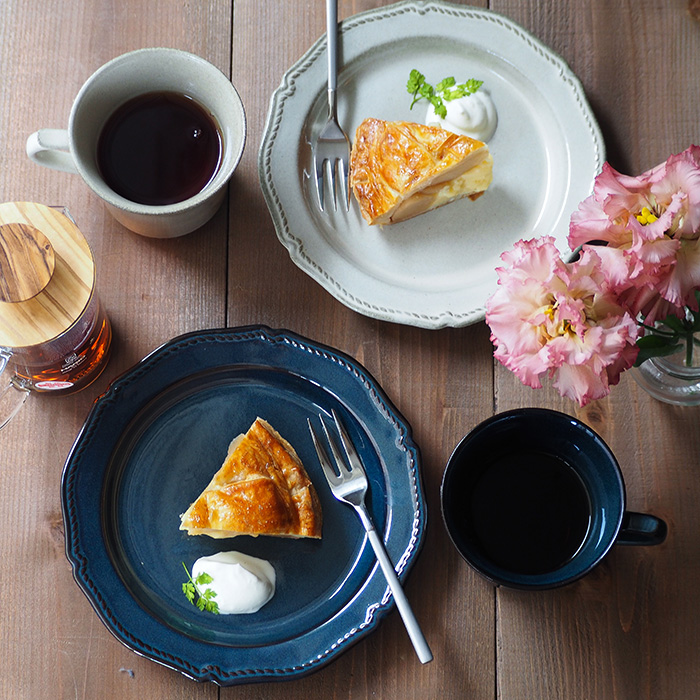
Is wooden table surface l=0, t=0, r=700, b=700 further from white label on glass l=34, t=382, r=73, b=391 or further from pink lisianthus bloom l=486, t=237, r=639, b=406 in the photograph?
pink lisianthus bloom l=486, t=237, r=639, b=406

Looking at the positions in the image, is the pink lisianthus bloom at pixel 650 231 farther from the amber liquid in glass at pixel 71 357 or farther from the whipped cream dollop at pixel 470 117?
the amber liquid in glass at pixel 71 357

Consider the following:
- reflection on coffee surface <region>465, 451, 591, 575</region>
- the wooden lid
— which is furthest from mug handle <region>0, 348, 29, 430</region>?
reflection on coffee surface <region>465, 451, 591, 575</region>

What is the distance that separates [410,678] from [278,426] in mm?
428

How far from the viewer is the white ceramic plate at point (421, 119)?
1180mm

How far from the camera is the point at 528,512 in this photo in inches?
43.3

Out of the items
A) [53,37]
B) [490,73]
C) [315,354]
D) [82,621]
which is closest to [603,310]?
[315,354]

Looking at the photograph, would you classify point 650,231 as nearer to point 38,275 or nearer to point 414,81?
point 414,81

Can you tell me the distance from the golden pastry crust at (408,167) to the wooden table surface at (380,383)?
170mm

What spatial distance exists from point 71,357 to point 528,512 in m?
0.71

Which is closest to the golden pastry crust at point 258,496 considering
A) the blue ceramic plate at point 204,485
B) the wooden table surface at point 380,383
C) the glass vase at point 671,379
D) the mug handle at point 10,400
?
the blue ceramic plate at point 204,485

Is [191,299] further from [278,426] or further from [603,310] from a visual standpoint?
[603,310]

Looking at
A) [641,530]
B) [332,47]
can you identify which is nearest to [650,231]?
[641,530]

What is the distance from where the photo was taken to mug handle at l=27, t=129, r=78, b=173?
3.33 ft

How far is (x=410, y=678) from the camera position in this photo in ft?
3.71
